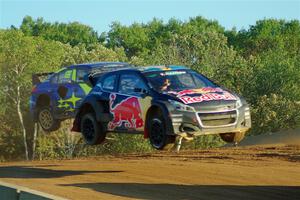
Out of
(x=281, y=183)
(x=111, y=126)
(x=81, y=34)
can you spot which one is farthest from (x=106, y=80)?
(x=81, y=34)

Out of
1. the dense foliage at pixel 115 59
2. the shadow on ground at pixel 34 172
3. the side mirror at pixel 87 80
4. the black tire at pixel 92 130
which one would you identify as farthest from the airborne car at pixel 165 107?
the dense foliage at pixel 115 59

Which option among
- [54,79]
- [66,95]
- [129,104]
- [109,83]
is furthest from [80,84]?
[129,104]

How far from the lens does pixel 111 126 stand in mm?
15742

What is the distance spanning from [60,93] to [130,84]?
539 centimetres

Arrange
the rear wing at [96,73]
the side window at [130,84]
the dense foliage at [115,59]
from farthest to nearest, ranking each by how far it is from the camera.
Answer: the dense foliage at [115,59], the rear wing at [96,73], the side window at [130,84]

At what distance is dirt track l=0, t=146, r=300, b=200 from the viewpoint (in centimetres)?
1301

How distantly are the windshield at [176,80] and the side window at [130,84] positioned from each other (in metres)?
0.20

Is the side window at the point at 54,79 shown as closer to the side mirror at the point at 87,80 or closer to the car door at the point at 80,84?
the car door at the point at 80,84

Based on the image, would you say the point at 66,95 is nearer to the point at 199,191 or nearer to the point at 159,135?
the point at 159,135

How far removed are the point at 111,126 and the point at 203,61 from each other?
4204 cm

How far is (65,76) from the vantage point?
20.3m

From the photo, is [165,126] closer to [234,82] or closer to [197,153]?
[197,153]

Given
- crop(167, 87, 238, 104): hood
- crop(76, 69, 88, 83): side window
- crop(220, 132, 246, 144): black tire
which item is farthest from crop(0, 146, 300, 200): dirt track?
crop(76, 69, 88, 83): side window

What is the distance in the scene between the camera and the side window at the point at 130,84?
1486cm
